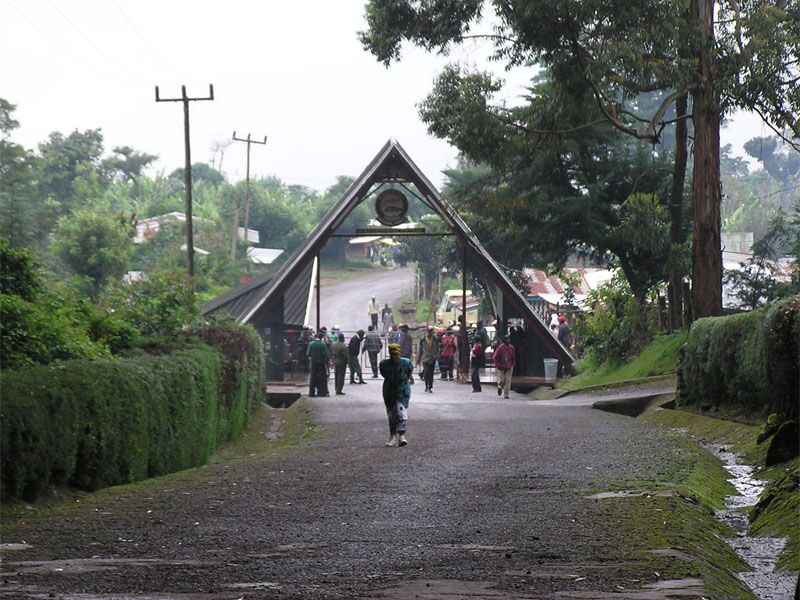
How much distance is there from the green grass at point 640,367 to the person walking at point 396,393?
11866 mm

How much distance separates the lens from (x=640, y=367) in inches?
1351

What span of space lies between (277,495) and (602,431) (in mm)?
9202

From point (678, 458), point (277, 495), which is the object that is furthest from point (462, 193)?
point (277, 495)

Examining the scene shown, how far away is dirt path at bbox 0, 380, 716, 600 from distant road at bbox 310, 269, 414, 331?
173 ft

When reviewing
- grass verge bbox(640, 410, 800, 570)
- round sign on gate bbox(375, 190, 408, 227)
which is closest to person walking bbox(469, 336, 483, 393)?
round sign on gate bbox(375, 190, 408, 227)

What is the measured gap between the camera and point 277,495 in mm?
12523

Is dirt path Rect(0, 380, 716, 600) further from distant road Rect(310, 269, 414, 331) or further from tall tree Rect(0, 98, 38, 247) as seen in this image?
distant road Rect(310, 269, 414, 331)

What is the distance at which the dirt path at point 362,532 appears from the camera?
7.58 m

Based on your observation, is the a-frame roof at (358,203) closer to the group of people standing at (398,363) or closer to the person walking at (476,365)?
the group of people standing at (398,363)

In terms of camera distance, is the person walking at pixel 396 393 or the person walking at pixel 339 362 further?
the person walking at pixel 339 362

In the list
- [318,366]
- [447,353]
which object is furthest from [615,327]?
[318,366]

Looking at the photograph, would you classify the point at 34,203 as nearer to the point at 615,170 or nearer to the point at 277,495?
the point at 615,170

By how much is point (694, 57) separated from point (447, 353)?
16.9 m

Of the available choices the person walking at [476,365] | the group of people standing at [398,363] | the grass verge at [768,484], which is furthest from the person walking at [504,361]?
the grass verge at [768,484]
